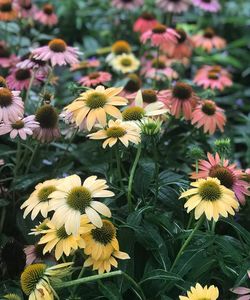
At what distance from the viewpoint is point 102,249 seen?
1.16 m

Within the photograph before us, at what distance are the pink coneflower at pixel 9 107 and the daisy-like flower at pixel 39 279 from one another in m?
→ 0.47

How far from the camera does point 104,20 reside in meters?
3.48

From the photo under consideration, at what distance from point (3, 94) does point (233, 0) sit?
2850mm

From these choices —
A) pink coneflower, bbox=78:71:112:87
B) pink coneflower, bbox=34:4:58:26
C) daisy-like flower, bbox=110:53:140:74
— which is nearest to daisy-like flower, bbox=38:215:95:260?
pink coneflower, bbox=78:71:112:87

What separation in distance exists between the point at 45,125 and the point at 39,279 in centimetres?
55

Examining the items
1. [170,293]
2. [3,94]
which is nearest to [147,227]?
[170,293]

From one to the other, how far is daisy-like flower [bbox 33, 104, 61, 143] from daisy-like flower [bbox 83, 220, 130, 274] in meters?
0.43

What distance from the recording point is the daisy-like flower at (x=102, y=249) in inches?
45.6

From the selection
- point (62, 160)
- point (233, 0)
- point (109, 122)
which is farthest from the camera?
point (233, 0)

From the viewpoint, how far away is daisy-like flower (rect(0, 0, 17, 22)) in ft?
8.00

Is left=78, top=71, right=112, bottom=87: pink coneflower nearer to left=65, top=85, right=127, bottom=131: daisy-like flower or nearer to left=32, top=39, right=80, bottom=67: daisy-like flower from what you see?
left=32, top=39, right=80, bottom=67: daisy-like flower

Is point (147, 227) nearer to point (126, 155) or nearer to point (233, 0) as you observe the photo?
point (126, 155)

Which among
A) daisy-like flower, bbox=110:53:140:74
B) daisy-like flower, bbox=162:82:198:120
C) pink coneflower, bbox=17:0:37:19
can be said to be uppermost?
daisy-like flower, bbox=162:82:198:120

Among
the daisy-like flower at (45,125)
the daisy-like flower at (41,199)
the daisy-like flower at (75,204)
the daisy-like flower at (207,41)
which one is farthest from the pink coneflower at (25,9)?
the daisy-like flower at (75,204)
